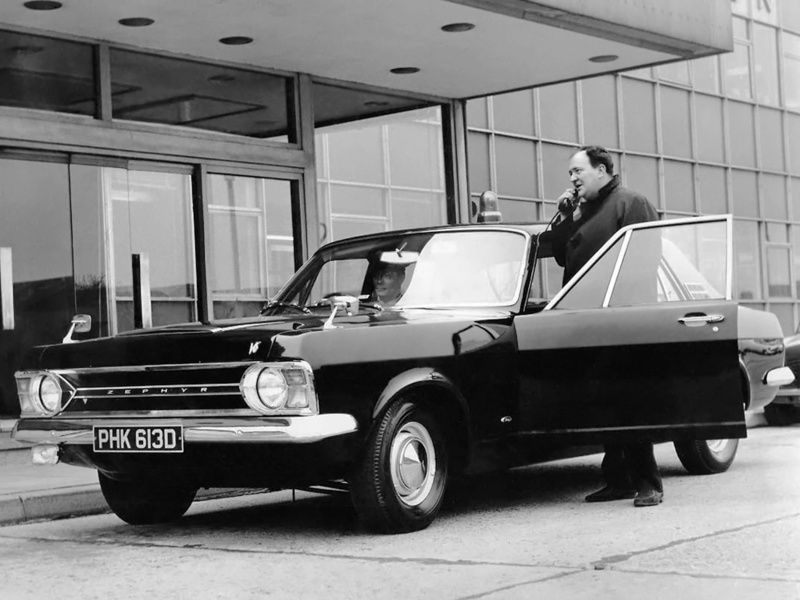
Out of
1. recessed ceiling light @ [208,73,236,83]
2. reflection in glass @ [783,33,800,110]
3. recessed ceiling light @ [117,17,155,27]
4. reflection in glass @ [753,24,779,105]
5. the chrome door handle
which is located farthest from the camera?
reflection in glass @ [783,33,800,110]

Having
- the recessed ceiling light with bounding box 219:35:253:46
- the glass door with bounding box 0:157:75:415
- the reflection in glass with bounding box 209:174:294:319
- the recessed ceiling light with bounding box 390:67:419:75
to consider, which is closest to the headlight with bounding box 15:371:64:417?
the glass door with bounding box 0:157:75:415

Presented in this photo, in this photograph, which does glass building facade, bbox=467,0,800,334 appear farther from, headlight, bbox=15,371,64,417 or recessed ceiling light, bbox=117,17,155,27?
headlight, bbox=15,371,64,417

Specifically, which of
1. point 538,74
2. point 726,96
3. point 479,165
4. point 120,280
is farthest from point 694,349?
point 726,96

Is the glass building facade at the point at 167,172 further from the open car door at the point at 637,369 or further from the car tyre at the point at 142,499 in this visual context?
the car tyre at the point at 142,499

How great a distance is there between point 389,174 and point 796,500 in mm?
13549

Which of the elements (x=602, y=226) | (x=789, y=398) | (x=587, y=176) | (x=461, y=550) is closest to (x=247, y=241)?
(x=789, y=398)

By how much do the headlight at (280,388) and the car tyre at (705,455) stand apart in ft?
10.6

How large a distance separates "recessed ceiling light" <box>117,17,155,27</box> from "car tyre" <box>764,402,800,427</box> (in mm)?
7349

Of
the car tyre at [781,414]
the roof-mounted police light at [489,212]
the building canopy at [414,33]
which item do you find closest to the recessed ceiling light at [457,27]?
the building canopy at [414,33]

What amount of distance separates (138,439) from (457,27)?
677 cm

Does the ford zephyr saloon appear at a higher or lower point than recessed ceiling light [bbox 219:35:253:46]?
lower

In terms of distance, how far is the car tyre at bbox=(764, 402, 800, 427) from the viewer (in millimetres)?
13836

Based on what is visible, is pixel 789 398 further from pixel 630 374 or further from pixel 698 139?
pixel 698 139

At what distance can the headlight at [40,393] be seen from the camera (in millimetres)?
6898
